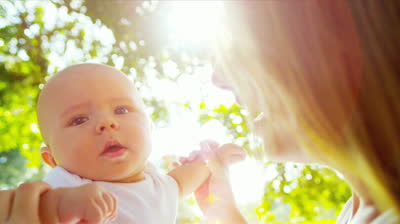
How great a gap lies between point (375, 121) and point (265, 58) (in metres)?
0.26

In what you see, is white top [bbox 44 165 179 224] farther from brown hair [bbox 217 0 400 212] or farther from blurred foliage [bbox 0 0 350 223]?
blurred foliage [bbox 0 0 350 223]

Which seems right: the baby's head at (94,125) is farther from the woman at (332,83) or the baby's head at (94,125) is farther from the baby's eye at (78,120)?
the woman at (332,83)

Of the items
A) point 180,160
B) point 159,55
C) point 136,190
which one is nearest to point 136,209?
point 136,190

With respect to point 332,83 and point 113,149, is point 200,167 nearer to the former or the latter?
point 113,149

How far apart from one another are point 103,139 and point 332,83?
49 centimetres

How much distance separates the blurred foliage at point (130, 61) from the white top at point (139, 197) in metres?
1.07

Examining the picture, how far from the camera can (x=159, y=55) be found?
234cm

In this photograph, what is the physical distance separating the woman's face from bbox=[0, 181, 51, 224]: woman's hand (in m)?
0.51

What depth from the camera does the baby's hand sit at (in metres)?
0.61

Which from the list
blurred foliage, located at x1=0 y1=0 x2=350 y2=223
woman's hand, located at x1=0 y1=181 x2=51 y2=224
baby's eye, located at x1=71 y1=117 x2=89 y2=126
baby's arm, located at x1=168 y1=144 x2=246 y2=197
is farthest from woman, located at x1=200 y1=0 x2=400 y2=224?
blurred foliage, located at x1=0 y1=0 x2=350 y2=223

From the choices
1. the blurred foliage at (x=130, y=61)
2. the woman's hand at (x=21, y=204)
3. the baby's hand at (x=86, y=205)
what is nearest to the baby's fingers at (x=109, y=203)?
the baby's hand at (x=86, y=205)

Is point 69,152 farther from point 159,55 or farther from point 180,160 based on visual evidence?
point 159,55

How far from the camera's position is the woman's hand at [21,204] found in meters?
0.61

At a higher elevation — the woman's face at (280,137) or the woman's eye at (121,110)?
the woman's eye at (121,110)
